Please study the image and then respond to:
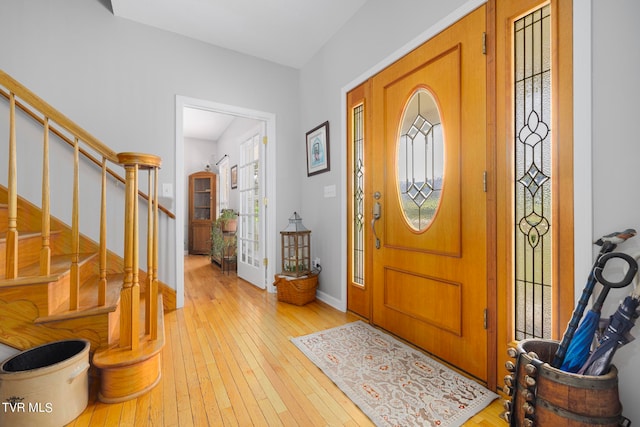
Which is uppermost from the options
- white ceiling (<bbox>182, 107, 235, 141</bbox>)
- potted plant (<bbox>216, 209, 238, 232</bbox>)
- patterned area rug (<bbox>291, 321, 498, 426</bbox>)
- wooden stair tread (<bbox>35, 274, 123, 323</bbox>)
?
white ceiling (<bbox>182, 107, 235, 141</bbox>)

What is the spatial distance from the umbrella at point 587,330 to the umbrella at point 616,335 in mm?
31

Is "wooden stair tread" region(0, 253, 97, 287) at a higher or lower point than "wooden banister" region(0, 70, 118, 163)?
lower

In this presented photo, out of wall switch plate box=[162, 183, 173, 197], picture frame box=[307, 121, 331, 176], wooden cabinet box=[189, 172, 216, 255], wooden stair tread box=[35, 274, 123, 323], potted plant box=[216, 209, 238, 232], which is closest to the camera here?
wooden stair tread box=[35, 274, 123, 323]

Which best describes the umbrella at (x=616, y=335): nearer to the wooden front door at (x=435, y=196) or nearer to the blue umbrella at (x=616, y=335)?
the blue umbrella at (x=616, y=335)

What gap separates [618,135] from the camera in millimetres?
1082

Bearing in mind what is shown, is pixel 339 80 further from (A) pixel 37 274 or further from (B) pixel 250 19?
(A) pixel 37 274

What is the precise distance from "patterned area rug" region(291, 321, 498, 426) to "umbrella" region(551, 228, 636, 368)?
50 cm

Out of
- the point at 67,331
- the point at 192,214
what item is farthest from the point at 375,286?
the point at 192,214

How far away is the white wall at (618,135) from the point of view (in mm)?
1049

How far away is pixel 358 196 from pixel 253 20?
6.25 ft

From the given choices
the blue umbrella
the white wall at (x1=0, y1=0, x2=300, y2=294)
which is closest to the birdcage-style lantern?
the white wall at (x1=0, y1=0, x2=300, y2=294)

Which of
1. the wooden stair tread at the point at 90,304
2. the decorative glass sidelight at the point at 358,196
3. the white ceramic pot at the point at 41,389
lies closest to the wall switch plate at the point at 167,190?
the wooden stair tread at the point at 90,304

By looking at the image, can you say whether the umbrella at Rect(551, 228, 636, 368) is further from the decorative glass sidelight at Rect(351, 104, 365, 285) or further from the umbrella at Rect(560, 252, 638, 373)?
the decorative glass sidelight at Rect(351, 104, 365, 285)

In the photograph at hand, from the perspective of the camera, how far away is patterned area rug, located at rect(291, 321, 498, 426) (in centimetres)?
130
